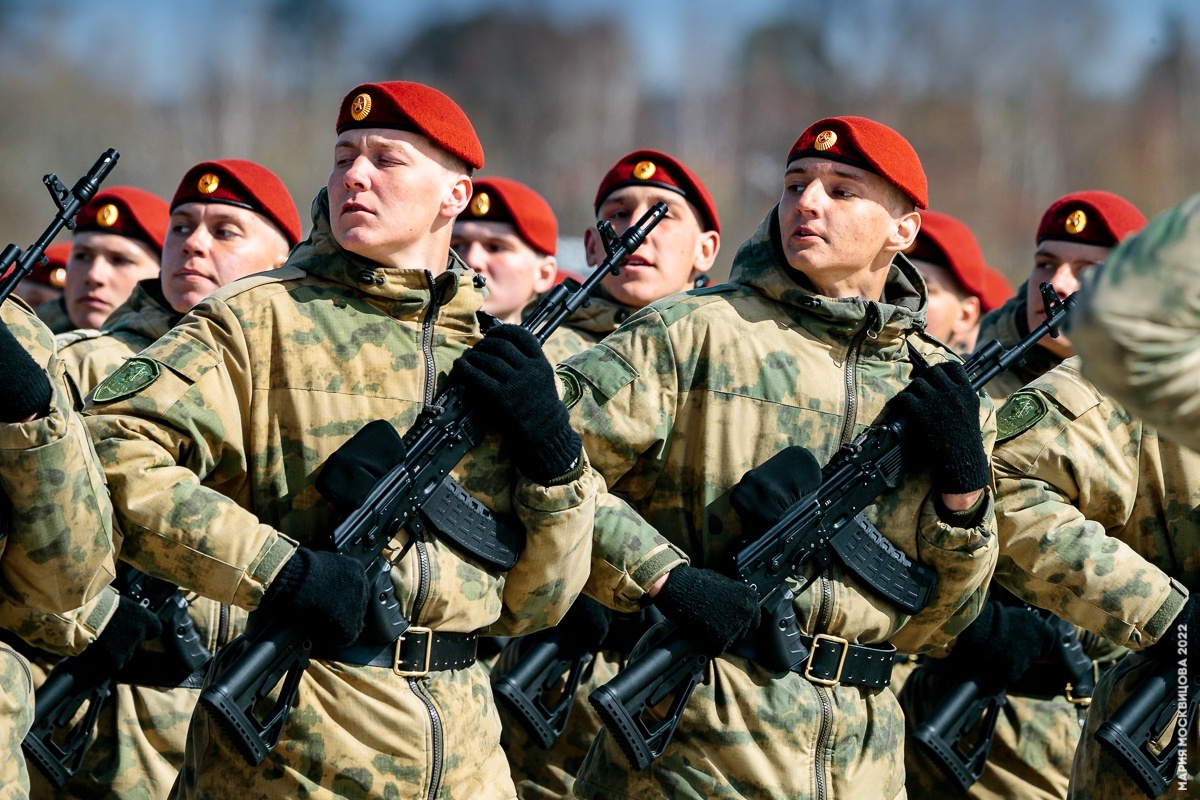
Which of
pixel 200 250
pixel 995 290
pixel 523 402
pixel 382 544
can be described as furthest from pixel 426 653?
pixel 995 290

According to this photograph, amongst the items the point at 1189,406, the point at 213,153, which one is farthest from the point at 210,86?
the point at 1189,406

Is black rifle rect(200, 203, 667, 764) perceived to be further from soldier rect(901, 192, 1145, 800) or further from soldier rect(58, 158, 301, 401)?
soldier rect(901, 192, 1145, 800)

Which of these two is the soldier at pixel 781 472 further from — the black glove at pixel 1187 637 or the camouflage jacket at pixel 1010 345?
the camouflage jacket at pixel 1010 345

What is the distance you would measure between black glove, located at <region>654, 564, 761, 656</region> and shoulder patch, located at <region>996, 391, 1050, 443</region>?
117cm

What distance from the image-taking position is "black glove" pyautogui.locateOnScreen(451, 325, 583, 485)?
4496 millimetres

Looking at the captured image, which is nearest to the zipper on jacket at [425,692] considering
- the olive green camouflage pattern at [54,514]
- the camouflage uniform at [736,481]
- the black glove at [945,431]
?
the camouflage uniform at [736,481]

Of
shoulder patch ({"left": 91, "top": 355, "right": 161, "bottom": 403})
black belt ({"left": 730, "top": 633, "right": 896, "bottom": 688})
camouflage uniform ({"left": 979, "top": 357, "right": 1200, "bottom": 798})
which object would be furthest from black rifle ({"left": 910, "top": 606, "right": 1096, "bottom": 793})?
shoulder patch ({"left": 91, "top": 355, "right": 161, "bottom": 403})

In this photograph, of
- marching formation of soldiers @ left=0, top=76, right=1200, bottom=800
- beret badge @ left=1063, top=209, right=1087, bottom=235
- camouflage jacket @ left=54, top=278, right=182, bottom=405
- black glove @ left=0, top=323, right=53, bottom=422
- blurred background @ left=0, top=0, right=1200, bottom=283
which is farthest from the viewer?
blurred background @ left=0, top=0, right=1200, bottom=283

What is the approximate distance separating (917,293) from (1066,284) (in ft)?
6.56

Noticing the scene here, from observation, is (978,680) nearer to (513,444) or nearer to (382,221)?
(513,444)

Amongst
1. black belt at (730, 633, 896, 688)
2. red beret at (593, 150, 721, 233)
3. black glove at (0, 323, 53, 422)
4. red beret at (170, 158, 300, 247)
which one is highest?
red beret at (593, 150, 721, 233)

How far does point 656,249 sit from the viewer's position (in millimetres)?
7422

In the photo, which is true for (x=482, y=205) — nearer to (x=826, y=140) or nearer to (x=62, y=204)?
(x=826, y=140)

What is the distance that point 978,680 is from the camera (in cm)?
643
